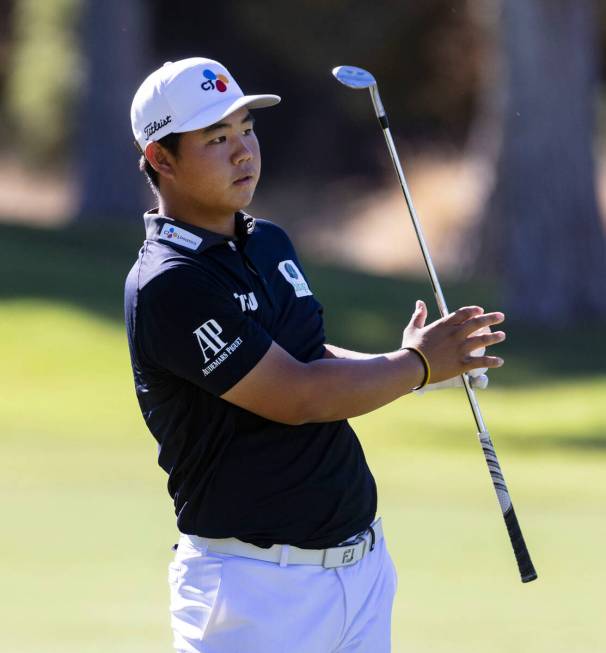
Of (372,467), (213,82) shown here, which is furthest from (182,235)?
(372,467)

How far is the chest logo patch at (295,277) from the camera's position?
3.80m

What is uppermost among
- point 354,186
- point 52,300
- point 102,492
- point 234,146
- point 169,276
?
point 354,186

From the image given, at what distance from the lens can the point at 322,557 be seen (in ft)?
12.0

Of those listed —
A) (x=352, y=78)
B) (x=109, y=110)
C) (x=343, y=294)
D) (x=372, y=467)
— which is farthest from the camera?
(x=109, y=110)

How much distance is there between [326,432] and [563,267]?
14046mm

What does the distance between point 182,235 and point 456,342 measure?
0.67 meters

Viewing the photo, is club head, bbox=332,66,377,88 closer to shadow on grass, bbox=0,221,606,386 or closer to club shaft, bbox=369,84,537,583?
club shaft, bbox=369,84,537,583

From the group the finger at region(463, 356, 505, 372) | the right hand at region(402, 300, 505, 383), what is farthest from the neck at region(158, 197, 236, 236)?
the finger at region(463, 356, 505, 372)

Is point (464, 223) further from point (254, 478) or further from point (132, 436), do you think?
point (254, 478)

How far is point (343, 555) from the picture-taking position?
12.1 ft

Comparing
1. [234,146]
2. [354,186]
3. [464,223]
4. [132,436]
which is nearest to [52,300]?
[132,436]

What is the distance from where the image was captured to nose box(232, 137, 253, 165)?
3719 millimetres

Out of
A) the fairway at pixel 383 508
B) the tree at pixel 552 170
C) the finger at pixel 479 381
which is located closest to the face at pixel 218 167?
the finger at pixel 479 381

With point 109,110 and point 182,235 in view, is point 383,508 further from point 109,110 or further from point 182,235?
point 109,110
